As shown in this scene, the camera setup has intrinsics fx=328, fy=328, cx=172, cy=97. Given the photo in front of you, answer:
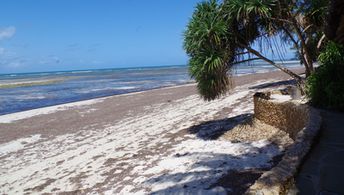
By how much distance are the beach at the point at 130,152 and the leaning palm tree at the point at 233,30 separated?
1.95 metres

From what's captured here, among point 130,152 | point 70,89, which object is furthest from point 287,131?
point 70,89

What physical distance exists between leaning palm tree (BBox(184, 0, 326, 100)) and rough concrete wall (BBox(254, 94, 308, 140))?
1.18 m

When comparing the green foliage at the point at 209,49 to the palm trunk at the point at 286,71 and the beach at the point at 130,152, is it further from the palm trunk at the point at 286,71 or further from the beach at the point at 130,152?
the beach at the point at 130,152

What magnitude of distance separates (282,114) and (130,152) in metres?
4.25

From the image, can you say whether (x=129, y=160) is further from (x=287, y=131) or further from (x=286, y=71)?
(x=286, y=71)

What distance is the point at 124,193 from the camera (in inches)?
246

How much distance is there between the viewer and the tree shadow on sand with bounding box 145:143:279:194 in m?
5.77

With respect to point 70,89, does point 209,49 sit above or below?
above

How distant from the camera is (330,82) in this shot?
745cm

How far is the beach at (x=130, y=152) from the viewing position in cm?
671

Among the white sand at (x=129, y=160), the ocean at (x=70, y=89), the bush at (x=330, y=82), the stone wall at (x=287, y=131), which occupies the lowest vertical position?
the white sand at (x=129, y=160)

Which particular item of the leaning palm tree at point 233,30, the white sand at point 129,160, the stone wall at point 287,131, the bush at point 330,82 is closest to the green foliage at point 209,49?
the leaning palm tree at point 233,30

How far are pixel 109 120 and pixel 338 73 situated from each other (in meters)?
10.1

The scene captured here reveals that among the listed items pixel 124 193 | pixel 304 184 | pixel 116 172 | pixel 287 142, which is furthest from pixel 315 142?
pixel 116 172
